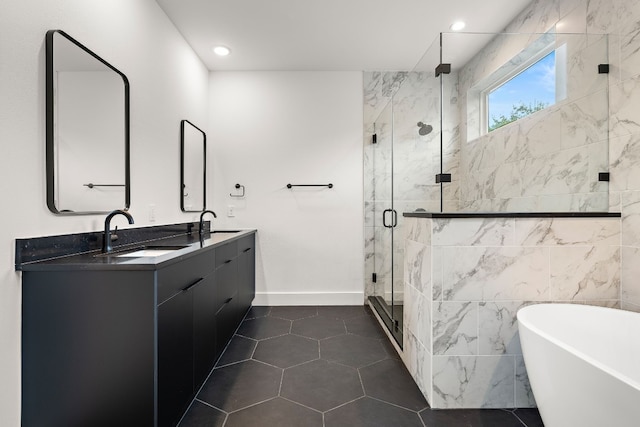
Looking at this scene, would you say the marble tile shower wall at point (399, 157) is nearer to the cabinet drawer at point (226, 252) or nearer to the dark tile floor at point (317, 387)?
the dark tile floor at point (317, 387)

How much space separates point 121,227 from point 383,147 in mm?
2279

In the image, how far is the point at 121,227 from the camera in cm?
184

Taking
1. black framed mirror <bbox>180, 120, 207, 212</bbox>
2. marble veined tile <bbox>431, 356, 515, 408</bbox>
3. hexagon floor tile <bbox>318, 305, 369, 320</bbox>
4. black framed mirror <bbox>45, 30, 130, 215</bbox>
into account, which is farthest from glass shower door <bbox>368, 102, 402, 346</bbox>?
→ black framed mirror <bbox>45, 30, 130, 215</bbox>

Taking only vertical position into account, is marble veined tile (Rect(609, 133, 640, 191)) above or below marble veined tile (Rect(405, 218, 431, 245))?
above

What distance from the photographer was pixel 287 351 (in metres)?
2.33

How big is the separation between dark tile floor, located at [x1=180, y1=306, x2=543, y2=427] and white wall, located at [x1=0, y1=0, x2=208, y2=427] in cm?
91

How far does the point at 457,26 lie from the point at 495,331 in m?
2.38

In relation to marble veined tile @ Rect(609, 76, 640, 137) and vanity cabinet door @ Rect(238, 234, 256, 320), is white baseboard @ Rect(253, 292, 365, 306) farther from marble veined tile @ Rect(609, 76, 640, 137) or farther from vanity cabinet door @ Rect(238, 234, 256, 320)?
marble veined tile @ Rect(609, 76, 640, 137)

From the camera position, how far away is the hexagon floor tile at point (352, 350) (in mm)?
2199

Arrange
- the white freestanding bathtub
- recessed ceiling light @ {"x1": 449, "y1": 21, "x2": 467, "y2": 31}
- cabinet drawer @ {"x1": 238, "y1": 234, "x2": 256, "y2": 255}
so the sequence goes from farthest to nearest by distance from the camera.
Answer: cabinet drawer @ {"x1": 238, "y1": 234, "x2": 256, "y2": 255} < recessed ceiling light @ {"x1": 449, "y1": 21, "x2": 467, "y2": 31} < the white freestanding bathtub

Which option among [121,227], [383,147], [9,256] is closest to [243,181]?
[383,147]

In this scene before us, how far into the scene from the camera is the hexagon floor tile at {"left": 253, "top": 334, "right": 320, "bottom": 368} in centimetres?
219

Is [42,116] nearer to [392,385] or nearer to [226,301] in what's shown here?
[226,301]

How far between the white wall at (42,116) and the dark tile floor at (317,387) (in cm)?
91
